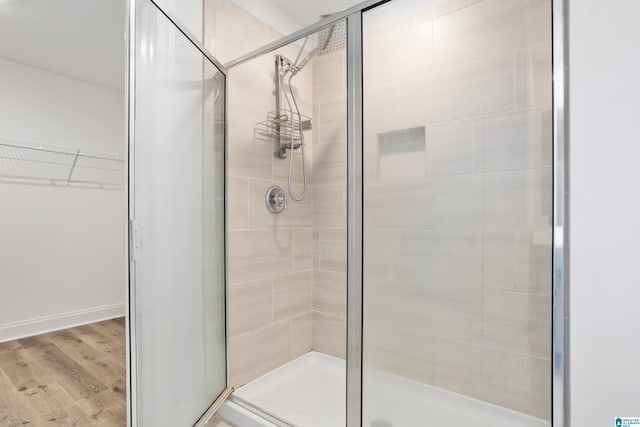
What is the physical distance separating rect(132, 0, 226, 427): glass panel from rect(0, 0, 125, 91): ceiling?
50.5 inches

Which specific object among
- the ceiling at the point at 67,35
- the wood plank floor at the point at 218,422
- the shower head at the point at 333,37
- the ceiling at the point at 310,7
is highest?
the ceiling at the point at 67,35

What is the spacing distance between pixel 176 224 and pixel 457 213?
3.38 feet

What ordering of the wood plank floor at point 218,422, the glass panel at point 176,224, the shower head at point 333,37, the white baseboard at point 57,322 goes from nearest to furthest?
1. the glass panel at point 176,224
2. the shower head at point 333,37
3. the wood plank floor at point 218,422
4. the white baseboard at point 57,322

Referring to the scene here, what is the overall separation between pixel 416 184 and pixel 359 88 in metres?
0.40

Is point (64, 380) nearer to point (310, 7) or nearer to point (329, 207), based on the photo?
point (329, 207)

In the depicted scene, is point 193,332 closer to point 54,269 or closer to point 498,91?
point 498,91

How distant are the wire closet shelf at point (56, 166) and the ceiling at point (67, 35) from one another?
0.70m

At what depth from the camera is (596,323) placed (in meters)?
0.91

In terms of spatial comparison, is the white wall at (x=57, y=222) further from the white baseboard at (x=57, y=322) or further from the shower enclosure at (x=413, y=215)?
the shower enclosure at (x=413, y=215)

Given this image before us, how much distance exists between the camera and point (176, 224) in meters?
1.36

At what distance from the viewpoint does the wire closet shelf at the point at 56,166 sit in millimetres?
2805

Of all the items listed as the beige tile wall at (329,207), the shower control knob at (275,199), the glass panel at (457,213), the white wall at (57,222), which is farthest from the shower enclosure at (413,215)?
the white wall at (57,222)

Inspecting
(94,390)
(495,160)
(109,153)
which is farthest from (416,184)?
(109,153)

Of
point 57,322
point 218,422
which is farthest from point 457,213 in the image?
point 57,322
